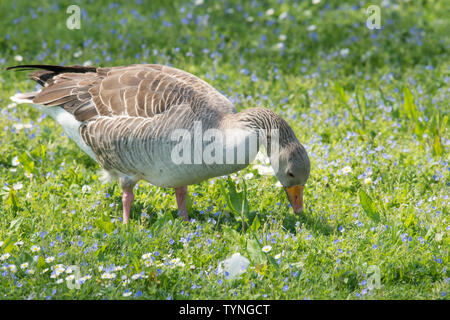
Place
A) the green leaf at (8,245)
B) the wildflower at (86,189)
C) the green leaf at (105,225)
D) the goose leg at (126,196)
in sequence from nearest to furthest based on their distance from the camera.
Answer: the green leaf at (8,245)
the green leaf at (105,225)
the goose leg at (126,196)
the wildflower at (86,189)

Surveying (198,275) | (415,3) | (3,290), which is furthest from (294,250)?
(415,3)

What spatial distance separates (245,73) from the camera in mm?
6785

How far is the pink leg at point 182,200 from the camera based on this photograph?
4594 millimetres

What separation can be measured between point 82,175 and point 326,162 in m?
2.15

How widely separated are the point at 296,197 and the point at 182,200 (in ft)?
3.00

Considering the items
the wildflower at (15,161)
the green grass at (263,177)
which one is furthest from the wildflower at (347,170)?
the wildflower at (15,161)

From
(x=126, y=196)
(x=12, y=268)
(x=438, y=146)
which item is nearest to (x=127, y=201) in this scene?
(x=126, y=196)

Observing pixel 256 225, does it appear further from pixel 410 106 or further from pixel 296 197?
pixel 410 106

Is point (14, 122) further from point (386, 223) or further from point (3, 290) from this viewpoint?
point (386, 223)

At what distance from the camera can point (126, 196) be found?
4.53 m

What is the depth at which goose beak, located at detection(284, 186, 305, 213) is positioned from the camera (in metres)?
4.27

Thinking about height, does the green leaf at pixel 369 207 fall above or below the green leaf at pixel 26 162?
below

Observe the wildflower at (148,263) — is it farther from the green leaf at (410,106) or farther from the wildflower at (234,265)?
the green leaf at (410,106)

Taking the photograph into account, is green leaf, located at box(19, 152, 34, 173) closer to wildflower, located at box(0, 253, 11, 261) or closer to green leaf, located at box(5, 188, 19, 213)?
green leaf, located at box(5, 188, 19, 213)
